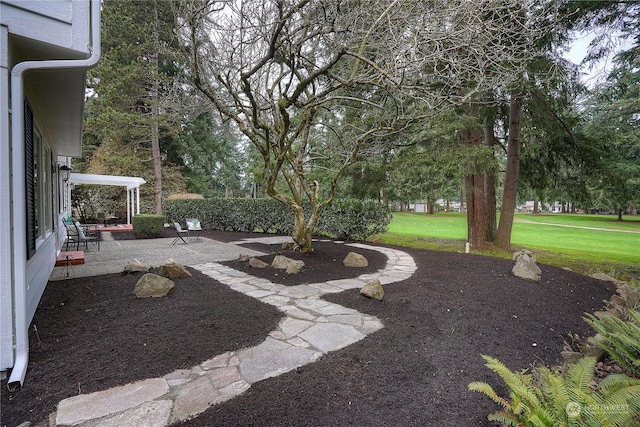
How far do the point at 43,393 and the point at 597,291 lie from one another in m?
6.70

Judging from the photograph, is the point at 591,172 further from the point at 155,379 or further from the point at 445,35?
the point at 155,379

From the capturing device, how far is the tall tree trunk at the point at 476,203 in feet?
26.5

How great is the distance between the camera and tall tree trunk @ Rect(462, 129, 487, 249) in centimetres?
808

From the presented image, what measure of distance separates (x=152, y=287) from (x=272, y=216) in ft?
25.3

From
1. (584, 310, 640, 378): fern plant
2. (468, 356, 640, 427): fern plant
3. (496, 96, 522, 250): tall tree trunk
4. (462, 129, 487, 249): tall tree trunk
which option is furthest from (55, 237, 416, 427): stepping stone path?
(496, 96, 522, 250): tall tree trunk

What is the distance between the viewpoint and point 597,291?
4.50 metres

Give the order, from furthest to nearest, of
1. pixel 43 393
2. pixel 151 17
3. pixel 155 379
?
pixel 151 17, pixel 155 379, pixel 43 393

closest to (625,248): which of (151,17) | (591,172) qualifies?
(591,172)

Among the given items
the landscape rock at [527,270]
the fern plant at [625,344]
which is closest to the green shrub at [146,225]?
the landscape rock at [527,270]

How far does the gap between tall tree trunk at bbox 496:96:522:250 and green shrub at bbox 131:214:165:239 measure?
1186 cm

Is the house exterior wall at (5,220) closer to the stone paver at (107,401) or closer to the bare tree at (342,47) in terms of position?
the stone paver at (107,401)

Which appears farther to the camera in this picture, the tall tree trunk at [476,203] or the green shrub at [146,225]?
the green shrub at [146,225]

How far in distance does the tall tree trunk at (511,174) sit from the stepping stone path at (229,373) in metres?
7.09

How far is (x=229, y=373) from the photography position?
2121 millimetres
